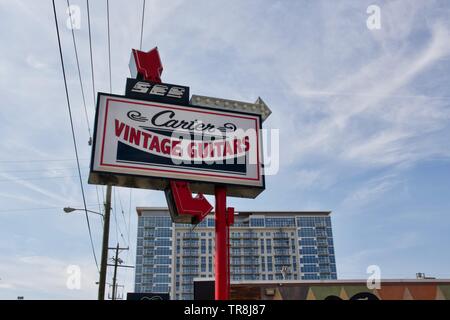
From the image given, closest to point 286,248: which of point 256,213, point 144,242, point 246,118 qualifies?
point 256,213

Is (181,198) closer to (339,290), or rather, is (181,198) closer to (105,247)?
(105,247)

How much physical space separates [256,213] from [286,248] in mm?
17167

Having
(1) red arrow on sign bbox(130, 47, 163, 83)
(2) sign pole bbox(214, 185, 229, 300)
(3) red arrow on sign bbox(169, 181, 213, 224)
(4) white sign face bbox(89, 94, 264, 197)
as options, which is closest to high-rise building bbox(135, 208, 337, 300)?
(1) red arrow on sign bbox(130, 47, 163, 83)

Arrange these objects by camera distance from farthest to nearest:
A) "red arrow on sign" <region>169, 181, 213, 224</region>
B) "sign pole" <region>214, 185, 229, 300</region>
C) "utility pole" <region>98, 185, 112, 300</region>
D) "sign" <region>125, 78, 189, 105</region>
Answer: "utility pole" <region>98, 185, 112, 300</region>
"sign" <region>125, 78, 189, 105</region>
"red arrow on sign" <region>169, 181, 213, 224</region>
"sign pole" <region>214, 185, 229, 300</region>

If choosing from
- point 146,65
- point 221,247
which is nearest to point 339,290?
point 221,247

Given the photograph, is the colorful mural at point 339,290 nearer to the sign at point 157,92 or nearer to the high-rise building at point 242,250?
the sign at point 157,92

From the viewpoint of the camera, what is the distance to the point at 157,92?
10.7m

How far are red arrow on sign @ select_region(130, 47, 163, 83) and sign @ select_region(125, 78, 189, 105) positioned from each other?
1.35 ft

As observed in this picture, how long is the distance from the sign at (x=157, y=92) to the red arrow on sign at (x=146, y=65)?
411mm

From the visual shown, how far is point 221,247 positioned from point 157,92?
430 cm

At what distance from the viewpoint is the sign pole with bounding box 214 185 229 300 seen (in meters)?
9.20

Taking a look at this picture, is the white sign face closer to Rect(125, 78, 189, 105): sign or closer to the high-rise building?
Rect(125, 78, 189, 105): sign

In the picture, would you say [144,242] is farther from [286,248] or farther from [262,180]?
[262,180]

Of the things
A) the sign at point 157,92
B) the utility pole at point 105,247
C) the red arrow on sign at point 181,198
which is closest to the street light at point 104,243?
the utility pole at point 105,247
